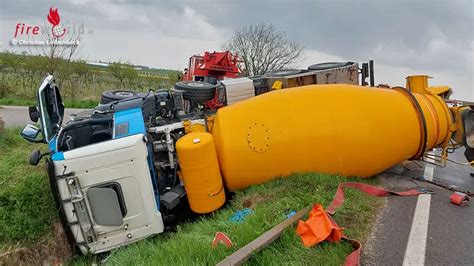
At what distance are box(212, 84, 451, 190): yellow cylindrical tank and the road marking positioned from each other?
0.80 meters

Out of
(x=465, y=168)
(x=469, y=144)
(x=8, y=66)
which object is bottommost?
(x=465, y=168)

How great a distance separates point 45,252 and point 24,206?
56 cm

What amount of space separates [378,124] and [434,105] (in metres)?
1.26

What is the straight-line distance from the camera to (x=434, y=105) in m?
5.36

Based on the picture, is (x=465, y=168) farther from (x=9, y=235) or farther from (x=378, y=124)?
(x=9, y=235)

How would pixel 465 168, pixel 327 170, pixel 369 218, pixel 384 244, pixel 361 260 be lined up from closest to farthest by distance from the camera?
pixel 361 260 → pixel 384 244 → pixel 369 218 → pixel 327 170 → pixel 465 168

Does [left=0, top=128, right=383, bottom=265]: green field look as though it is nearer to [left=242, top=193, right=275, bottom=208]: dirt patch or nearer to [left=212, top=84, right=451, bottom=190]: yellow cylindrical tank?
[left=242, top=193, right=275, bottom=208]: dirt patch

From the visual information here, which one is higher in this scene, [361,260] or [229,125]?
[229,125]

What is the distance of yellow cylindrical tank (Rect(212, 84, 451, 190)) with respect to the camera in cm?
454

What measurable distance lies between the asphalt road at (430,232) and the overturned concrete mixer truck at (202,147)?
790 millimetres

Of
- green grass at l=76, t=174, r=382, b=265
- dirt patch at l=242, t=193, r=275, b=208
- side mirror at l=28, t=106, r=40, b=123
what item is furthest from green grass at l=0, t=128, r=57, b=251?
dirt patch at l=242, t=193, r=275, b=208

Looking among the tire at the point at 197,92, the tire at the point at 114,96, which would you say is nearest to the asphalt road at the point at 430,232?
the tire at the point at 197,92

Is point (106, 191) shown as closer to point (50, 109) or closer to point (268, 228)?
point (50, 109)

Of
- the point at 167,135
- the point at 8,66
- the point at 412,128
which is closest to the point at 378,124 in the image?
the point at 412,128
